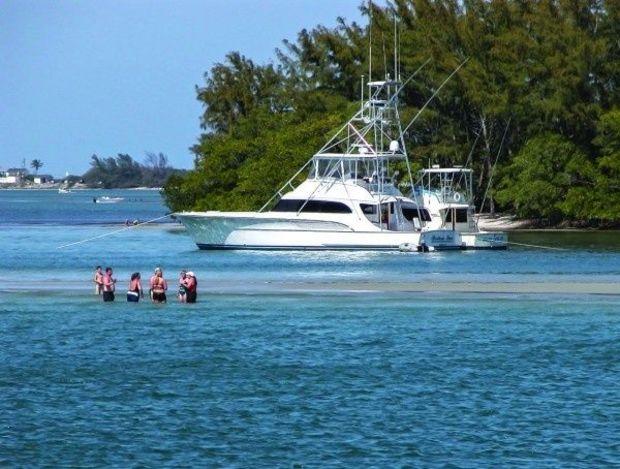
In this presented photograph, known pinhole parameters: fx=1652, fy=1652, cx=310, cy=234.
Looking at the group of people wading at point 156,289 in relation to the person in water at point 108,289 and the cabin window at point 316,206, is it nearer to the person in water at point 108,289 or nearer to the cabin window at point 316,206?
the person in water at point 108,289

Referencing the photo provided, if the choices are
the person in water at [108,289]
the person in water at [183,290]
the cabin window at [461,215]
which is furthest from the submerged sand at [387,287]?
the cabin window at [461,215]

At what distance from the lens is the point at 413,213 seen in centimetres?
7956

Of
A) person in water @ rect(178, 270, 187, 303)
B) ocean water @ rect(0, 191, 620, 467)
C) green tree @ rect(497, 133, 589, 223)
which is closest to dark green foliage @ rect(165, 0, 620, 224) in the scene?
green tree @ rect(497, 133, 589, 223)

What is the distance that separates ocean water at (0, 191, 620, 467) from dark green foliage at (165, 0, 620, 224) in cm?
3665

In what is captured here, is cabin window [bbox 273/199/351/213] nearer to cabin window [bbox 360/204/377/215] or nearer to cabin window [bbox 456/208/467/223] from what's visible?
cabin window [bbox 360/204/377/215]

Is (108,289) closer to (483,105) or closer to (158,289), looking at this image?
(158,289)

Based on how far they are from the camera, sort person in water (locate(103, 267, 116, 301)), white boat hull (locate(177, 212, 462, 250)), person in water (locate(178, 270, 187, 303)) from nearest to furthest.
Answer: person in water (locate(178, 270, 187, 303)), person in water (locate(103, 267, 116, 301)), white boat hull (locate(177, 212, 462, 250))

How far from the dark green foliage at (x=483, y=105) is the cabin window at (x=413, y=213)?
58.1 ft

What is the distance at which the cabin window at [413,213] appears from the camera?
78938mm

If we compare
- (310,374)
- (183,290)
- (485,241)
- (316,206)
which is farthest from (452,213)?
(310,374)

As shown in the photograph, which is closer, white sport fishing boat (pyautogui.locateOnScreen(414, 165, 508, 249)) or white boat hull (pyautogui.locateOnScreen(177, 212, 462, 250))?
white boat hull (pyautogui.locateOnScreen(177, 212, 462, 250))

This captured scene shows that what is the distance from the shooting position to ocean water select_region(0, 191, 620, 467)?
2603 centimetres

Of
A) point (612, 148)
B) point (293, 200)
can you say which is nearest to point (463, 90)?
point (612, 148)

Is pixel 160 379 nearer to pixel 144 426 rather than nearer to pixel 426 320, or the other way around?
pixel 144 426
